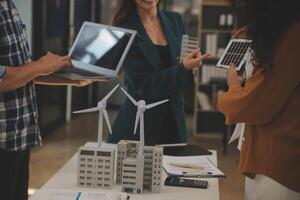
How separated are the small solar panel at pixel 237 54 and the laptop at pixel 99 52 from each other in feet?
1.37

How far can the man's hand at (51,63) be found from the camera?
1881 mm

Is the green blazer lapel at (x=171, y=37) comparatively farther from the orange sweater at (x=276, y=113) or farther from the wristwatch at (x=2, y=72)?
the wristwatch at (x=2, y=72)

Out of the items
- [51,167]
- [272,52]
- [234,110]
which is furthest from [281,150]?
[51,167]

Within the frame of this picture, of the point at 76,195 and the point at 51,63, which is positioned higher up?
the point at 51,63

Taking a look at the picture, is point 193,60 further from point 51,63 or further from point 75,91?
point 75,91

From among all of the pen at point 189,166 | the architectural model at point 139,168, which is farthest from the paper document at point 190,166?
the architectural model at point 139,168

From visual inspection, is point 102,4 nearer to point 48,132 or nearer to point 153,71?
point 48,132

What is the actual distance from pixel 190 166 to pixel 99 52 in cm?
62

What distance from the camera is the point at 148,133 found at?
7.87ft

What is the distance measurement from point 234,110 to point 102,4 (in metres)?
6.19

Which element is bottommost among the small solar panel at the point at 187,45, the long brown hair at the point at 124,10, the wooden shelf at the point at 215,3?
the small solar panel at the point at 187,45

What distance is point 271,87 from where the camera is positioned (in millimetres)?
1606

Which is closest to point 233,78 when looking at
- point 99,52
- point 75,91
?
point 99,52

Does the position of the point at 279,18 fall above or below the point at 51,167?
above
